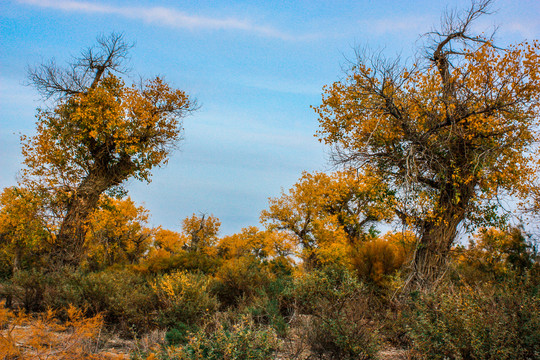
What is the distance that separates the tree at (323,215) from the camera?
22.4 metres

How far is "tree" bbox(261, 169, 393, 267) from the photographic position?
22391mm

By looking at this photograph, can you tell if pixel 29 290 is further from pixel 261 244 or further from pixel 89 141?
pixel 261 244

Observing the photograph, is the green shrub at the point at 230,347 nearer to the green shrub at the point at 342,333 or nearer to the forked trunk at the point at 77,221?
the green shrub at the point at 342,333

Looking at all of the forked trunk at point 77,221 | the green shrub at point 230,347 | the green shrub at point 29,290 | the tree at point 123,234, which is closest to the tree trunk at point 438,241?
the green shrub at point 230,347

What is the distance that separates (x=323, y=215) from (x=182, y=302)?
18.5 m

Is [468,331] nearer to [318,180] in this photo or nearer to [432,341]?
[432,341]

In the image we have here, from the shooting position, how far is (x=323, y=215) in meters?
24.3

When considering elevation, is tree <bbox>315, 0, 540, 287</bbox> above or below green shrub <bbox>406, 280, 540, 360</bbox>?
above

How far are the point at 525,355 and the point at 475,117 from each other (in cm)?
481

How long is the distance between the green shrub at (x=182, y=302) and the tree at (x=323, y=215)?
14.2 m

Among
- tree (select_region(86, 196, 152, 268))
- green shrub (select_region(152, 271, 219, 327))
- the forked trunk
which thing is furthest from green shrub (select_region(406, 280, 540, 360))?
tree (select_region(86, 196, 152, 268))

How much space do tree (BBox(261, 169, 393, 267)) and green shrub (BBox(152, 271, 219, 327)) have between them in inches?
561

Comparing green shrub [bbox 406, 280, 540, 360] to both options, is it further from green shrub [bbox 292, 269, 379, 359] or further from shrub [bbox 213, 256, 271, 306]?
shrub [bbox 213, 256, 271, 306]

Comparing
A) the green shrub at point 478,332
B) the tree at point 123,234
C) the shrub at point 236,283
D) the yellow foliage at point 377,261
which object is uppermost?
the tree at point 123,234
